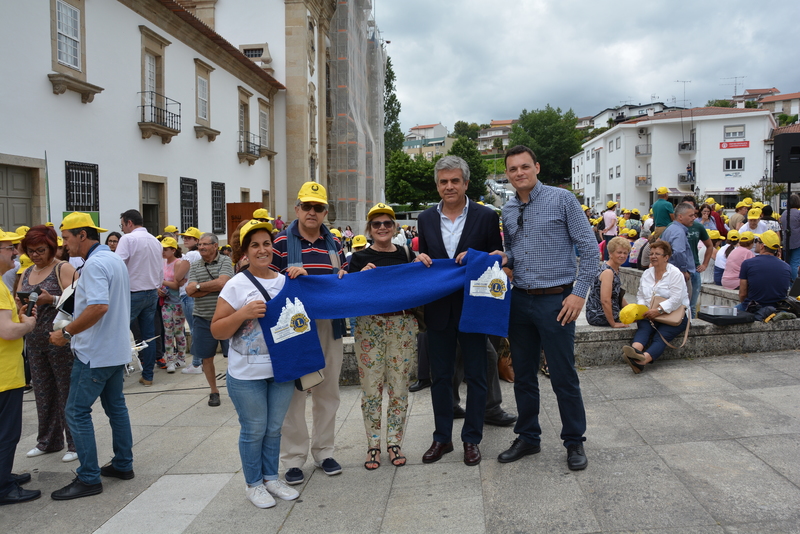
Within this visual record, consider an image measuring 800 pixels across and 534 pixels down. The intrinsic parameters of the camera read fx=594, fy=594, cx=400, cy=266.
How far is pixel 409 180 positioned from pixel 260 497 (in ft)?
212

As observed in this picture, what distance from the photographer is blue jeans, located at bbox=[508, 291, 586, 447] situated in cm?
406

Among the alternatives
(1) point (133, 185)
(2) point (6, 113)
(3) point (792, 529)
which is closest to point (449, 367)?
(3) point (792, 529)

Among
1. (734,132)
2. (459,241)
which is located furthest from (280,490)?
(734,132)

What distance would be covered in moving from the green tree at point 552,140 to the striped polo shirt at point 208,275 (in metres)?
91.5

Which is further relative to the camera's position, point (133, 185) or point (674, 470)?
point (133, 185)

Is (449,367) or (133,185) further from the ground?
(133,185)

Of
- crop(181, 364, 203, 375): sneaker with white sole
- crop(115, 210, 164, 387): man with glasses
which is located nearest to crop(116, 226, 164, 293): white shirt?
crop(115, 210, 164, 387): man with glasses

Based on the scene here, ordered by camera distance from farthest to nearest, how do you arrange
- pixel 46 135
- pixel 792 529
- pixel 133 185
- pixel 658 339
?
pixel 133 185 → pixel 46 135 → pixel 658 339 → pixel 792 529

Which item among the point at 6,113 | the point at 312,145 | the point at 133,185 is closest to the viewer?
the point at 6,113

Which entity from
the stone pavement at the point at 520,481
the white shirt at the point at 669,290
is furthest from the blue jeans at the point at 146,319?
the white shirt at the point at 669,290

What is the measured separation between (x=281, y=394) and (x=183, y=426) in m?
2.39

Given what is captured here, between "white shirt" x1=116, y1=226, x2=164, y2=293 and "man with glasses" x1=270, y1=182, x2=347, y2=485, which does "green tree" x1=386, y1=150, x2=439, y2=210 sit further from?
"man with glasses" x1=270, y1=182, x2=347, y2=485

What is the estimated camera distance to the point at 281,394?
3914 mm

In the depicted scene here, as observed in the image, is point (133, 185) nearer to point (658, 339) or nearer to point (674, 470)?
point (658, 339)
